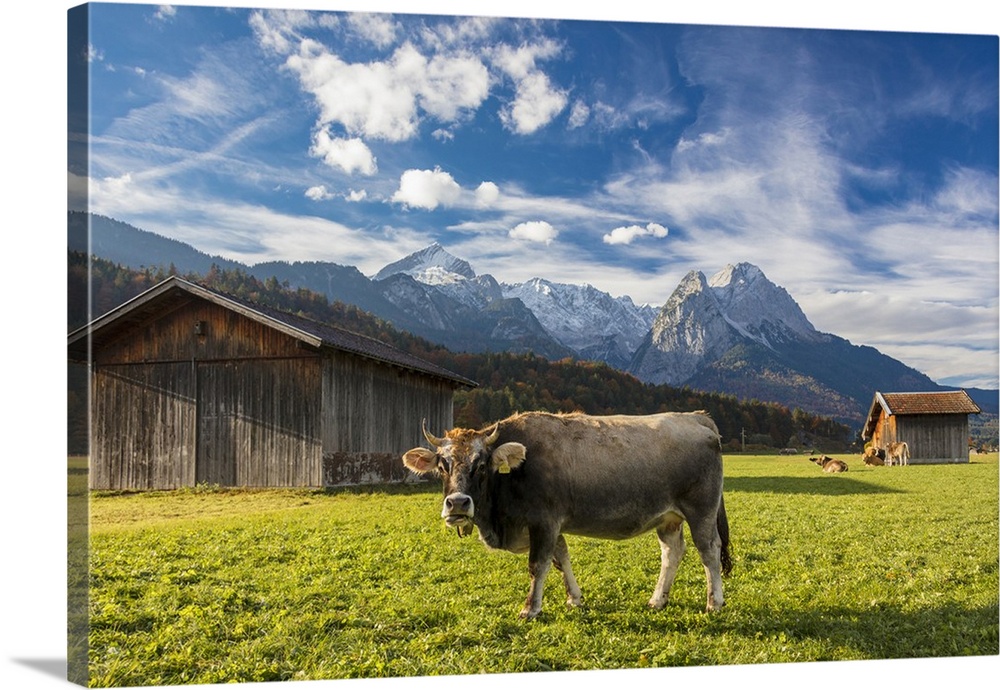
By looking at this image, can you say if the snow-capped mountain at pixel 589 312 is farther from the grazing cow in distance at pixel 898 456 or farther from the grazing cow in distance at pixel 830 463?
the grazing cow in distance at pixel 898 456

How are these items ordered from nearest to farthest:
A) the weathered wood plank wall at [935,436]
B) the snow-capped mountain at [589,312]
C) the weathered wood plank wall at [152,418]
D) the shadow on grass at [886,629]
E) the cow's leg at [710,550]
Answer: the shadow on grass at [886,629], the cow's leg at [710,550], the snow-capped mountain at [589,312], the weathered wood plank wall at [152,418], the weathered wood plank wall at [935,436]

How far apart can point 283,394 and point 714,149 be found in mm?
6166

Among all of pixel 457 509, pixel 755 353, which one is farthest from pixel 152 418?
pixel 755 353

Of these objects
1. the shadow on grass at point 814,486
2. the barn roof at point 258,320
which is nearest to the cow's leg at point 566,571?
the barn roof at point 258,320

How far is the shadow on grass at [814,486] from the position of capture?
972 cm

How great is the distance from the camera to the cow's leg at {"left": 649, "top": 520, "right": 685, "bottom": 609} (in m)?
6.54

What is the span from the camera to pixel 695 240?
286 inches

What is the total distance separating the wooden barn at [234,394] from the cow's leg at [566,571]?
3.22 meters

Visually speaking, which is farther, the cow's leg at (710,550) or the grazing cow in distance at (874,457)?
the grazing cow in distance at (874,457)

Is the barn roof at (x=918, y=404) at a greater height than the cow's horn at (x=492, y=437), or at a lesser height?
greater

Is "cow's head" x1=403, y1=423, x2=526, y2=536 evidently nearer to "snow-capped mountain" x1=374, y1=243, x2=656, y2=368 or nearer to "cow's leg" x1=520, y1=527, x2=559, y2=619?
"cow's leg" x1=520, y1=527, x2=559, y2=619

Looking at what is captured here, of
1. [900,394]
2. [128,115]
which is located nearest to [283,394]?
[128,115]

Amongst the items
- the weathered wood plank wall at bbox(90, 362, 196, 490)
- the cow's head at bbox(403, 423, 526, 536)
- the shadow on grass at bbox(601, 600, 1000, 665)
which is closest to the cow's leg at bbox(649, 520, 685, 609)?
the shadow on grass at bbox(601, 600, 1000, 665)

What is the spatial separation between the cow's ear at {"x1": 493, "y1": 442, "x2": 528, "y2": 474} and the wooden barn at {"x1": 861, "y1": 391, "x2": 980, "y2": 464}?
12.3 feet
